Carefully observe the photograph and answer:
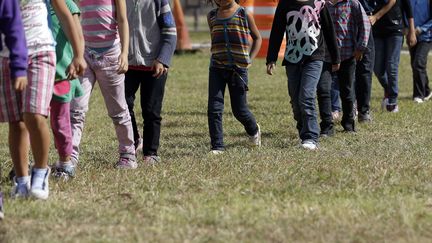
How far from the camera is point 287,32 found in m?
8.68

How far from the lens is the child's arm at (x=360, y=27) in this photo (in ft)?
32.4

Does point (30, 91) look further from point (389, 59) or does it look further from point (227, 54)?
point (389, 59)

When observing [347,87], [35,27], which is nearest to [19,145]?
[35,27]

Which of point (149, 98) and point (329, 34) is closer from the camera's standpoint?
point (149, 98)

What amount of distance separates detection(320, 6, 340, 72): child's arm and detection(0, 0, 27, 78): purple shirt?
12.6 ft

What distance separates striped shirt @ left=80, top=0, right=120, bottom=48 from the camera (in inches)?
276

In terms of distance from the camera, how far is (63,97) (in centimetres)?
646

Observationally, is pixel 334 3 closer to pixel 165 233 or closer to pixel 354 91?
pixel 354 91

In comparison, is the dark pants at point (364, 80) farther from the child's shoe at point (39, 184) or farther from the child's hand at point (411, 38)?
the child's shoe at point (39, 184)

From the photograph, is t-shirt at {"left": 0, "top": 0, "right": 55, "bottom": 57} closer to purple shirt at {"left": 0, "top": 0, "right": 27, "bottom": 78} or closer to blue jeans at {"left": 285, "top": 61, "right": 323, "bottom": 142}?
purple shirt at {"left": 0, "top": 0, "right": 27, "bottom": 78}

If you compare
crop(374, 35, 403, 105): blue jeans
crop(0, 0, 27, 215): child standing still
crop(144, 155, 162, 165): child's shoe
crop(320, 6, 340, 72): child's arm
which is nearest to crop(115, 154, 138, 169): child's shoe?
crop(144, 155, 162, 165): child's shoe

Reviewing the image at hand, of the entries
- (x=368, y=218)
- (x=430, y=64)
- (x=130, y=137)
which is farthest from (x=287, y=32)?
(x=430, y=64)

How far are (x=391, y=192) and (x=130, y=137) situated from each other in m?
2.28

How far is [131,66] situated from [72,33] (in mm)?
1559
